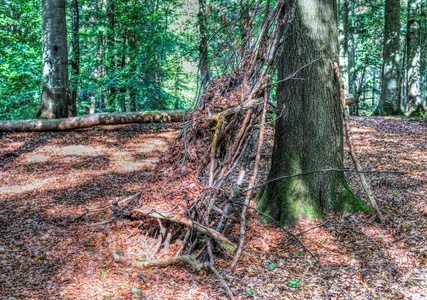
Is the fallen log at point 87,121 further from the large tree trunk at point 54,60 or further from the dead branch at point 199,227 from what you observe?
the dead branch at point 199,227

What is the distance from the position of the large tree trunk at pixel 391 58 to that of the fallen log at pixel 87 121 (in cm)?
893

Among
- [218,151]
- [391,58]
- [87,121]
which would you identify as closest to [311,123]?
[218,151]

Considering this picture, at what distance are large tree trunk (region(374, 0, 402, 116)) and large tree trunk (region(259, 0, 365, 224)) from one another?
9868mm

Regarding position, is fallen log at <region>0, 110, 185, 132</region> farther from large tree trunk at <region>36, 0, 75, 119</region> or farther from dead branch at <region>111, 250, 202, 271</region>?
dead branch at <region>111, 250, 202, 271</region>

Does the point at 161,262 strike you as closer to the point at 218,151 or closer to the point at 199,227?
the point at 199,227

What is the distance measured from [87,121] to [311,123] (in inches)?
353

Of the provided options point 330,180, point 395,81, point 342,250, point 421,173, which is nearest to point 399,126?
point 395,81

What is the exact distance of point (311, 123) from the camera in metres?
4.07

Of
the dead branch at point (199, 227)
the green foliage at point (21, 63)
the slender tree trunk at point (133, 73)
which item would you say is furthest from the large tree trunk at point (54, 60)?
the dead branch at point (199, 227)

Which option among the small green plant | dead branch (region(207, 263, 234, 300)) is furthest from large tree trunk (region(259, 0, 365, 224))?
dead branch (region(207, 263, 234, 300))

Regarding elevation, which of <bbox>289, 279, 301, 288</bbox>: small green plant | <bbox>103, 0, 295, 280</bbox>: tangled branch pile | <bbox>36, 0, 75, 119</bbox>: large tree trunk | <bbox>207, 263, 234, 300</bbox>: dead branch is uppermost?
<bbox>36, 0, 75, 119</bbox>: large tree trunk

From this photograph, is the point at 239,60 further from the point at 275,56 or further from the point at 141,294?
the point at 141,294

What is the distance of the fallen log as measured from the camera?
10.0m

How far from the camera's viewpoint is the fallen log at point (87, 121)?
1003 cm
